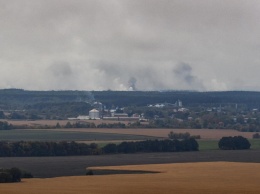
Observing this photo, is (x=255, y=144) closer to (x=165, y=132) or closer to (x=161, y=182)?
(x=165, y=132)

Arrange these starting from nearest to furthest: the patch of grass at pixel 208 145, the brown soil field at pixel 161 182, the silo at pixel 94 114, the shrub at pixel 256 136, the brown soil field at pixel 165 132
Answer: the brown soil field at pixel 161 182 → the patch of grass at pixel 208 145 → the brown soil field at pixel 165 132 → the shrub at pixel 256 136 → the silo at pixel 94 114

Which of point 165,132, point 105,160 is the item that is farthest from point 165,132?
point 105,160

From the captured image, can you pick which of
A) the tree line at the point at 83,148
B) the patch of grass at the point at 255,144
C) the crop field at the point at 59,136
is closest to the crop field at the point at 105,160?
the tree line at the point at 83,148

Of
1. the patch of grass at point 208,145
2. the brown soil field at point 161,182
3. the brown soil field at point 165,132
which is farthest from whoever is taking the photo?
the brown soil field at point 165,132

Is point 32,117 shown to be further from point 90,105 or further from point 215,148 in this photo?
point 215,148

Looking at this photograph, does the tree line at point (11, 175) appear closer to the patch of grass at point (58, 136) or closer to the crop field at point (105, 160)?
the crop field at point (105, 160)

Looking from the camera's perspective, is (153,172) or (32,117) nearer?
(153,172)

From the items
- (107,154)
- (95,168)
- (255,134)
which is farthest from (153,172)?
(255,134)

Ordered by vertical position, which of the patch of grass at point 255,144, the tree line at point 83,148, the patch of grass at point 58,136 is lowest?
the tree line at point 83,148
